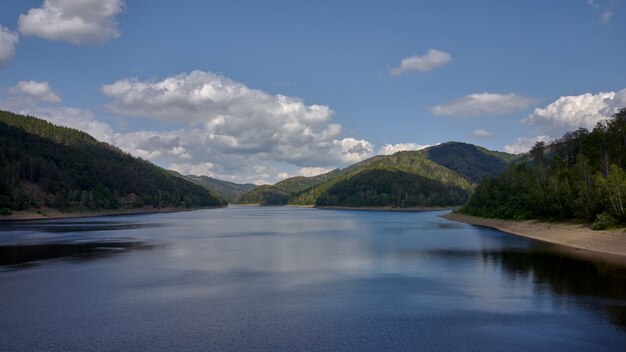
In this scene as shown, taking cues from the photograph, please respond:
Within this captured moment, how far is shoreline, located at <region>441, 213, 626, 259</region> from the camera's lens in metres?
49.2

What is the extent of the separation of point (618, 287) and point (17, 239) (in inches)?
2821

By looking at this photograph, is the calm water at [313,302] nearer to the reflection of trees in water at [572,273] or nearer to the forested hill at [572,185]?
the reflection of trees in water at [572,273]

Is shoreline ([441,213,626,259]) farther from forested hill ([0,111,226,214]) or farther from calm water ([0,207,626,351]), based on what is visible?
forested hill ([0,111,226,214])

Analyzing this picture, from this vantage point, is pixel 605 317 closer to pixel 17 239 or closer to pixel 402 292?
pixel 402 292

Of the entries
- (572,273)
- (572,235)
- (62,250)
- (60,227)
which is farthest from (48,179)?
(572,273)

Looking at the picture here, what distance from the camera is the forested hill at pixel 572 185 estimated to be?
59.4 meters

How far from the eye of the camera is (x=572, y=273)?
117ft

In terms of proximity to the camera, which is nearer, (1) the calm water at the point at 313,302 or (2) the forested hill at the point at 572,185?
(1) the calm water at the point at 313,302

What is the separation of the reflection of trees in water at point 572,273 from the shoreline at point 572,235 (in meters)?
6.75

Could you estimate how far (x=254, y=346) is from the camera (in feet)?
63.7

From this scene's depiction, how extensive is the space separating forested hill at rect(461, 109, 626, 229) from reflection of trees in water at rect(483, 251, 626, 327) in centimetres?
1789

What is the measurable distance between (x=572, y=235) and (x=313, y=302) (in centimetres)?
4645

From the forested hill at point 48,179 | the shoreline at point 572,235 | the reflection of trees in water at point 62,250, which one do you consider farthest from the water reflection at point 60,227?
the shoreline at point 572,235

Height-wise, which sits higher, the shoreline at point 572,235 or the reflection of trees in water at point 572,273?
the shoreline at point 572,235
